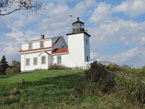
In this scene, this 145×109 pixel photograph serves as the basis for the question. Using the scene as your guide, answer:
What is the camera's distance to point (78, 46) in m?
28.5

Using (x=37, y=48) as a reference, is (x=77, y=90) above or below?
below

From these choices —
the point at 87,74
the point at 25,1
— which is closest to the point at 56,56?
the point at 25,1

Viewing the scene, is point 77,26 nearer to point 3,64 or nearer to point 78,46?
point 78,46

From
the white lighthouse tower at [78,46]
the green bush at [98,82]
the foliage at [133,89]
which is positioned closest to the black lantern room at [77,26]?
the white lighthouse tower at [78,46]

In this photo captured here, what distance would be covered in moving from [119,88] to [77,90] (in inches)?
95.3

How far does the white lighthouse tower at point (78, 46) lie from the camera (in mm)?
28028

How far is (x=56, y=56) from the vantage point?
29.8 m

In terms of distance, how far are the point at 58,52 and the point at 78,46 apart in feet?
12.9

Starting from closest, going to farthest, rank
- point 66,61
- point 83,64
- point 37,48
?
1. point 83,64
2. point 66,61
3. point 37,48

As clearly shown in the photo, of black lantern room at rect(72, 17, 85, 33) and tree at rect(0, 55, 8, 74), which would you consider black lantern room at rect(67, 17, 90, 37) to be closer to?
black lantern room at rect(72, 17, 85, 33)

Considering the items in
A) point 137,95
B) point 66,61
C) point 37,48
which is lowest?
point 137,95

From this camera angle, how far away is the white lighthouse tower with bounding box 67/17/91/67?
28028 mm

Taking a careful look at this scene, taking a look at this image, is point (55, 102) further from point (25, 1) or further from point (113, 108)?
point (25, 1)

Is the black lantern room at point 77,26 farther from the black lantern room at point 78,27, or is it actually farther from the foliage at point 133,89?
the foliage at point 133,89
